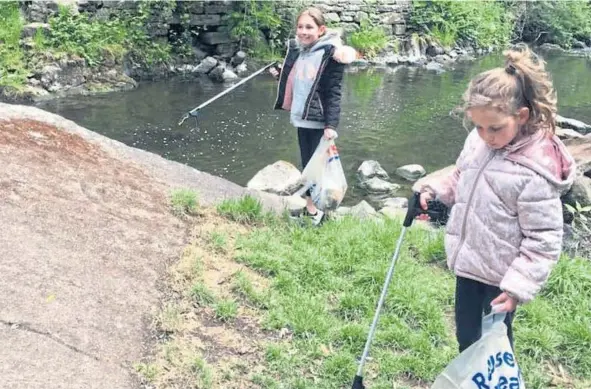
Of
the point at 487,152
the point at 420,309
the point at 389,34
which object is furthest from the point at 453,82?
the point at 487,152

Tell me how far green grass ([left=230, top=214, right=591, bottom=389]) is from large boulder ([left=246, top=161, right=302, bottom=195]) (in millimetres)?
A: 2470

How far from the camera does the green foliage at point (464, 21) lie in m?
20.8

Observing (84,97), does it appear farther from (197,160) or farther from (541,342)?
(541,342)

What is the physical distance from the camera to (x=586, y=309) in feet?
13.5

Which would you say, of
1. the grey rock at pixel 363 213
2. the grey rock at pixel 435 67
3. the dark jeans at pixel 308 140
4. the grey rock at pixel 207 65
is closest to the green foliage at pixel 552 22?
the grey rock at pixel 435 67

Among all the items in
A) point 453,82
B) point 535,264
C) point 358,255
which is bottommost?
point 453,82

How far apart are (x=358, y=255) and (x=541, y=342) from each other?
1.35 m

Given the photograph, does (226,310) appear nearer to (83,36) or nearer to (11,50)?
(11,50)

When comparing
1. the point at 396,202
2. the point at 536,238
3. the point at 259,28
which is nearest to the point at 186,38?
the point at 259,28

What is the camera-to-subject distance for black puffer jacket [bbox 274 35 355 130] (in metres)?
4.90

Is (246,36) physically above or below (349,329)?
below

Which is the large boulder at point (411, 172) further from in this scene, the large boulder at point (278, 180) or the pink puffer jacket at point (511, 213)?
the pink puffer jacket at point (511, 213)

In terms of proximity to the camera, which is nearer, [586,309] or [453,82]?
[586,309]

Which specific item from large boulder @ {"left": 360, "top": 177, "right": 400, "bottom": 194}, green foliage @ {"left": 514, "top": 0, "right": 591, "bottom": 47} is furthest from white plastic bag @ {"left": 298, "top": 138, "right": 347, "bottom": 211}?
green foliage @ {"left": 514, "top": 0, "right": 591, "bottom": 47}
